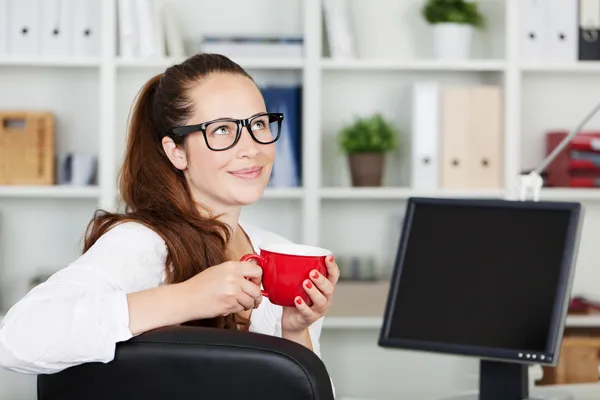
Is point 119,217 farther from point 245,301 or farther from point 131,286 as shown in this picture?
point 245,301

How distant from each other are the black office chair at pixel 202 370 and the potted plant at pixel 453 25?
261 centimetres

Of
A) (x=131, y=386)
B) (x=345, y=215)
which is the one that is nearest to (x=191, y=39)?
(x=345, y=215)

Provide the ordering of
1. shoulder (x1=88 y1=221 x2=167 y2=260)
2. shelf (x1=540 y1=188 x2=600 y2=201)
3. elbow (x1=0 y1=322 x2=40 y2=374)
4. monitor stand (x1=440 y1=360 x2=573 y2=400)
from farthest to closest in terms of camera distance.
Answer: shelf (x1=540 y1=188 x2=600 y2=201)
monitor stand (x1=440 y1=360 x2=573 y2=400)
shoulder (x1=88 y1=221 x2=167 y2=260)
elbow (x1=0 y1=322 x2=40 y2=374)

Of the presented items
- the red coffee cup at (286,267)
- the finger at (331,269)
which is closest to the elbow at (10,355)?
the red coffee cup at (286,267)

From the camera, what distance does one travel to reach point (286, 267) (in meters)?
1.42

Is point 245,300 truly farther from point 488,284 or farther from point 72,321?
point 488,284

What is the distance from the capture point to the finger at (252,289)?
1.33 meters

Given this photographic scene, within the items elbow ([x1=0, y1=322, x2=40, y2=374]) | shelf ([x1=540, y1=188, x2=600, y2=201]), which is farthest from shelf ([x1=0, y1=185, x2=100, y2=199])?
elbow ([x1=0, y1=322, x2=40, y2=374])

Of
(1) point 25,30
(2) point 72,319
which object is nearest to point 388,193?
(1) point 25,30

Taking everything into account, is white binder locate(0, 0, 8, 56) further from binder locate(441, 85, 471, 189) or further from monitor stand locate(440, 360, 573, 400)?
monitor stand locate(440, 360, 573, 400)

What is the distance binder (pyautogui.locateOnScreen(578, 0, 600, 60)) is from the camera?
11.9 feet

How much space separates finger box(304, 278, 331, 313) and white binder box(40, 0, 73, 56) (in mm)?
2310

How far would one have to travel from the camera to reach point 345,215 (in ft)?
12.7

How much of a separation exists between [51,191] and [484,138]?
159 centimetres
